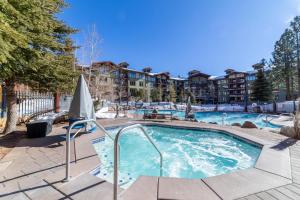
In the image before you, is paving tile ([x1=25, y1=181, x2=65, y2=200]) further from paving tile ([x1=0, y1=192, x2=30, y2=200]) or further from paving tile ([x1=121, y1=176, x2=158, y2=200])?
paving tile ([x1=121, y1=176, x2=158, y2=200])

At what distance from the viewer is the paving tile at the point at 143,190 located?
267 centimetres

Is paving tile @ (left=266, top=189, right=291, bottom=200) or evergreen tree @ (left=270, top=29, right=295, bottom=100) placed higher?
evergreen tree @ (left=270, top=29, right=295, bottom=100)

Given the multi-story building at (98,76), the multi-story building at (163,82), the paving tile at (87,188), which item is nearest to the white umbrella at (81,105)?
the paving tile at (87,188)

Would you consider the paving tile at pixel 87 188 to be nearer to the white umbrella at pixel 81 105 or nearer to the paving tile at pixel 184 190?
the paving tile at pixel 184 190

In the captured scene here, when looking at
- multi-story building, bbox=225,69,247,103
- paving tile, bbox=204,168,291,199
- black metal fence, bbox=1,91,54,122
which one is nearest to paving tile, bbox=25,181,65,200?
paving tile, bbox=204,168,291,199

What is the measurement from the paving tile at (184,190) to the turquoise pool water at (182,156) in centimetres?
112

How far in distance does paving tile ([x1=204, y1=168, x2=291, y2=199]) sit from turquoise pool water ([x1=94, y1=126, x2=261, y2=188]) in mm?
1606

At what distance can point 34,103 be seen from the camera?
1134 centimetres

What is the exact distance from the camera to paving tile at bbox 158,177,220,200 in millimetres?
2711

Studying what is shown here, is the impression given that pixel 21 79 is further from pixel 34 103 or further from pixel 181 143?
pixel 181 143

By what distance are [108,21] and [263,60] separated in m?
29.9

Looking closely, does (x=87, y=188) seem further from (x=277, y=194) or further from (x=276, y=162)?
(x=276, y=162)

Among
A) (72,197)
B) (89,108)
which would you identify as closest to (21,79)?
(89,108)

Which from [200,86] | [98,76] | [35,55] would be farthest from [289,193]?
[200,86]
